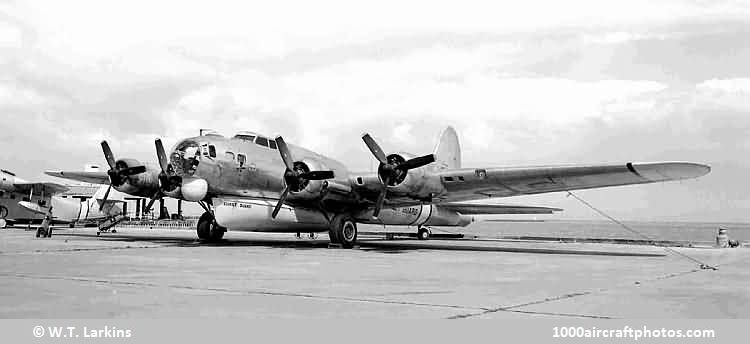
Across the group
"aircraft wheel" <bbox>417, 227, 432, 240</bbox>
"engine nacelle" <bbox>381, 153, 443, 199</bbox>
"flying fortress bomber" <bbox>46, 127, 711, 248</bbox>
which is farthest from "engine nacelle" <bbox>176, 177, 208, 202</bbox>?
"aircraft wheel" <bbox>417, 227, 432, 240</bbox>

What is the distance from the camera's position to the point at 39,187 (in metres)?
47.1

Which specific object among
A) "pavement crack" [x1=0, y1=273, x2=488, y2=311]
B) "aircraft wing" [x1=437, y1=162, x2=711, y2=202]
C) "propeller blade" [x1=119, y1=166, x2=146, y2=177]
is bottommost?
"pavement crack" [x1=0, y1=273, x2=488, y2=311]

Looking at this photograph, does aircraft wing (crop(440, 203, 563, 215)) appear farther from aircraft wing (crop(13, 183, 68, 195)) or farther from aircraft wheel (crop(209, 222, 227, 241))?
aircraft wing (crop(13, 183, 68, 195))

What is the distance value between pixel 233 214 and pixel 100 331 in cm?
1713

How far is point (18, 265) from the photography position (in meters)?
13.0

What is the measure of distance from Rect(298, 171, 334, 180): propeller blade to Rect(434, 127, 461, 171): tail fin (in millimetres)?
6869

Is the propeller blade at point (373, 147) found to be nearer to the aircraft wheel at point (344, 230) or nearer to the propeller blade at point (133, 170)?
the aircraft wheel at point (344, 230)

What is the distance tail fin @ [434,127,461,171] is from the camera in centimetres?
2784

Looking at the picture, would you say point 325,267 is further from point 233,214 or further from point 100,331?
point 233,214

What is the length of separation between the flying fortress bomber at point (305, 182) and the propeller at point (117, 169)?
4cm

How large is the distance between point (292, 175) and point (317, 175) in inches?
32.6

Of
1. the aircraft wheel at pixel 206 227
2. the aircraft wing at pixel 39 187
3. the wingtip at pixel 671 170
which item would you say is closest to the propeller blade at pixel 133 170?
the aircraft wheel at pixel 206 227

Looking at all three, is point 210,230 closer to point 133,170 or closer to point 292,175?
point 133,170

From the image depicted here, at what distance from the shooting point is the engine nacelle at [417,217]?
26422 millimetres
